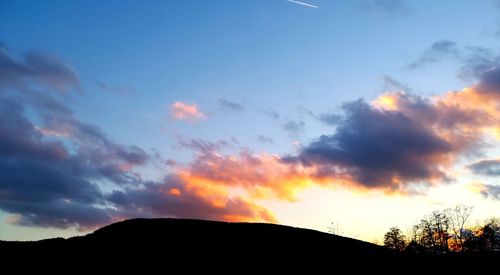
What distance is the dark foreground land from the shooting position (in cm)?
2961

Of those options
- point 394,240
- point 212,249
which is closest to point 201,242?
point 212,249

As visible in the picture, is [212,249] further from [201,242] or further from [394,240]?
[394,240]

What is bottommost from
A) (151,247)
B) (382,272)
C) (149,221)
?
(382,272)

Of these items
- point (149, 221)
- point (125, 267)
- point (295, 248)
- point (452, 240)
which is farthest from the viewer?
point (452, 240)

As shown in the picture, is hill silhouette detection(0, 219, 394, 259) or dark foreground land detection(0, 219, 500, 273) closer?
dark foreground land detection(0, 219, 500, 273)

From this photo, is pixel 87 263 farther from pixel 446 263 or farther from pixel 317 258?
pixel 446 263

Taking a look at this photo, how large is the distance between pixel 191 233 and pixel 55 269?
11196mm

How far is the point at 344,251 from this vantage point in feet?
112

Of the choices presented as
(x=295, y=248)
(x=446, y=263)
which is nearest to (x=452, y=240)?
(x=446, y=263)

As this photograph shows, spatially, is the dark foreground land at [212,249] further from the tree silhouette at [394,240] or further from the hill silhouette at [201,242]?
the tree silhouette at [394,240]

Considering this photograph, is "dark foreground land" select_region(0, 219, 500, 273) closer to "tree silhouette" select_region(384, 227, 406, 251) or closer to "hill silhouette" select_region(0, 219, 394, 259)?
"hill silhouette" select_region(0, 219, 394, 259)

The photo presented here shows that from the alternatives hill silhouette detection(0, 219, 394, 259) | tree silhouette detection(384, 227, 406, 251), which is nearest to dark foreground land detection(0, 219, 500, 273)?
hill silhouette detection(0, 219, 394, 259)

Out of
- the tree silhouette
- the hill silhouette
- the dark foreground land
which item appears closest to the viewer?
the dark foreground land

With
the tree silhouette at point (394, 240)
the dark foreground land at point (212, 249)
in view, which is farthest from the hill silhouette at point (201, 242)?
the tree silhouette at point (394, 240)
